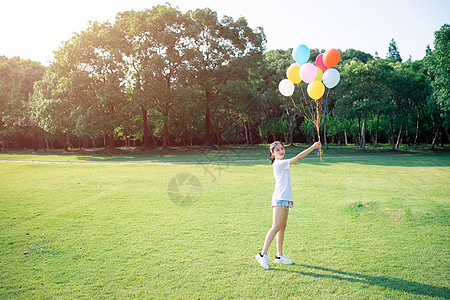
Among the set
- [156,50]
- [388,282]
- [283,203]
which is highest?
[156,50]

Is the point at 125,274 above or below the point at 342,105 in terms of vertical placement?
below

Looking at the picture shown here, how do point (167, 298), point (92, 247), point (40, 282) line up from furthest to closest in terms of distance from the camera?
point (92, 247), point (40, 282), point (167, 298)

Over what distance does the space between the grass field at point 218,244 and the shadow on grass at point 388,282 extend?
22 millimetres

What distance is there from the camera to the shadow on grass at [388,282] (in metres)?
3.56

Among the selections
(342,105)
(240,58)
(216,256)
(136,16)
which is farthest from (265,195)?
(136,16)

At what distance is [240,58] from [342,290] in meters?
29.1

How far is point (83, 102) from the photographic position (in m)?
27.6

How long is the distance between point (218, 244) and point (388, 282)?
2710 millimetres

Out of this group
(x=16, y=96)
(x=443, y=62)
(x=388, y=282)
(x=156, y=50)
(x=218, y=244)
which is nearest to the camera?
(x=388, y=282)

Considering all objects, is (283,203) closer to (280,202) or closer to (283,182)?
(280,202)

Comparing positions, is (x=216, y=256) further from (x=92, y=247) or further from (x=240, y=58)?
(x=240, y=58)

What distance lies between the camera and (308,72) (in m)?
6.06

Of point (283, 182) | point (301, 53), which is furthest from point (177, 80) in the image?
point (283, 182)

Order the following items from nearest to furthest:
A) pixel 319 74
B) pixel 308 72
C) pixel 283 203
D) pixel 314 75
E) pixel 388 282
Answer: pixel 388 282 < pixel 283 203 < pixel 308 72 < pixel 314 75 < pixel 319 74
